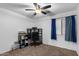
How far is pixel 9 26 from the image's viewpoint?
0.96 m

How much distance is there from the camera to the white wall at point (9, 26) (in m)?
0.90

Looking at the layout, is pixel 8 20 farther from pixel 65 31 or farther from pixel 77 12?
pixel 77 12

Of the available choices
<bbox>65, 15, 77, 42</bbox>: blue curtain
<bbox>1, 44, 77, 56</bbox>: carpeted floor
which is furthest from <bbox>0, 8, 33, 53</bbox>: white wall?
<bbox>65, 15, 77, 42</bbox>: blue curtain

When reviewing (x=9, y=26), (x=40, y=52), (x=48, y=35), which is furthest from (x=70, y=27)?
(x=9, y=26)

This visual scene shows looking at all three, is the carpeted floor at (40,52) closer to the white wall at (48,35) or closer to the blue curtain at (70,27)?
the white wall at (48,35)

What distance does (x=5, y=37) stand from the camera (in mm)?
925

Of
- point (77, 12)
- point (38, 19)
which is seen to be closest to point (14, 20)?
point (38, 19)

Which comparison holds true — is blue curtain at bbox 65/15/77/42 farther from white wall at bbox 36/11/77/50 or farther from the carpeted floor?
the carpeted floor

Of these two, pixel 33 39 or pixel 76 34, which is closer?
pixel 76 34

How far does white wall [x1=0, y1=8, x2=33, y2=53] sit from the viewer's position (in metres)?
0.90

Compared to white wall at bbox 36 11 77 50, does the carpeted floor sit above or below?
below

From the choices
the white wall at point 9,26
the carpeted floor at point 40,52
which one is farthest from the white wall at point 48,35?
the white wall at point 9,26

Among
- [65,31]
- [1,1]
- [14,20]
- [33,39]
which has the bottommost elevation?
[33,39]

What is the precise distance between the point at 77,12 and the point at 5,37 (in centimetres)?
95
